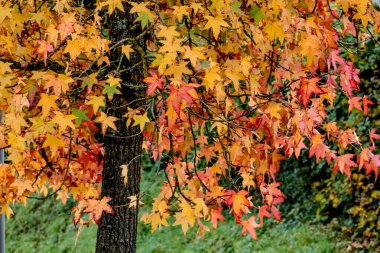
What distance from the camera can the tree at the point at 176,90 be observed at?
3.54 m

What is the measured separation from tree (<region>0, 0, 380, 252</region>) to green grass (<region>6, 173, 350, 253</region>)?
1.98m

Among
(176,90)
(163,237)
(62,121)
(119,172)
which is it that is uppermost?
(176,90)

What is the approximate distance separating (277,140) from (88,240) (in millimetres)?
6325

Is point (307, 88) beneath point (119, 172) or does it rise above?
above

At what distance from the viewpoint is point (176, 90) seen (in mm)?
3209

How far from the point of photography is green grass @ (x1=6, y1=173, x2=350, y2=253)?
792cm

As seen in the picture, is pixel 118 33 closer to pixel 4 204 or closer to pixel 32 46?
pixel 32 46

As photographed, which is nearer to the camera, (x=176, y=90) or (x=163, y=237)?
(x=176, y=90)

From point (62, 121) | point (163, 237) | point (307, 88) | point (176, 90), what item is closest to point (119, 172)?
point (62, 121)

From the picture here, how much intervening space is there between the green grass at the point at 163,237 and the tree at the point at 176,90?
6.49 feet

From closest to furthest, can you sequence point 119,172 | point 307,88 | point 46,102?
point 46,102
point 307,88
point 119,172

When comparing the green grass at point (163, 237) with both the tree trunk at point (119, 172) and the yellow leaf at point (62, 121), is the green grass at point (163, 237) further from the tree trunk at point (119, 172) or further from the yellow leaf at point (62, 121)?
the yellow leaf at point (62, 121)

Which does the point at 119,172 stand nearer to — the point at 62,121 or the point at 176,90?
the point at 62,121

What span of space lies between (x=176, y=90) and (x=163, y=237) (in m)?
6.36
